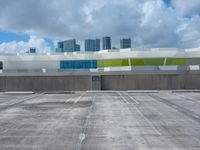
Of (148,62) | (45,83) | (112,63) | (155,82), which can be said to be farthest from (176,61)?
(45,83)

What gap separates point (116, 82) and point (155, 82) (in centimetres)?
486

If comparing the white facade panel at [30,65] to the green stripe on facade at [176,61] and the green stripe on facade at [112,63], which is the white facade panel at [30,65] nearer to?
the green stripe on facade at [112,63]

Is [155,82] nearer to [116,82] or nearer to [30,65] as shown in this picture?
[116,82]

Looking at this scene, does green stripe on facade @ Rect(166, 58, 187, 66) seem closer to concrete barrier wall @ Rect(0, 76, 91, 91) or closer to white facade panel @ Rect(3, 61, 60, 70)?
white facade panel @ Rect(3, 61, 60, 70)

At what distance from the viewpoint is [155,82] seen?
116 ft

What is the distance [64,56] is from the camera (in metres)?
52.7

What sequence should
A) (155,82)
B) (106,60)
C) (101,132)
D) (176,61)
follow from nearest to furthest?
(101,132)
(155,82)
(176,61)
(106,60)

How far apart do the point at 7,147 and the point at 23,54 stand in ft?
163

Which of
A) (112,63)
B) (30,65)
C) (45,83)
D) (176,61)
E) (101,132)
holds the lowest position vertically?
(101,132)

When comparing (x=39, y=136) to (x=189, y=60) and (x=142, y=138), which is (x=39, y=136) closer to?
(x=142, y=138)

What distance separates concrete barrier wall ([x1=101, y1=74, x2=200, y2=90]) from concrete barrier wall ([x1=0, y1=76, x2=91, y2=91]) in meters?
2.74

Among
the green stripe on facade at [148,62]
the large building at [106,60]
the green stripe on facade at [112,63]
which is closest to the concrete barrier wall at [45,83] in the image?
the large building at [106,60]

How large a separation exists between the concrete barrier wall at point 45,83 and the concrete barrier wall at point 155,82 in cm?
274

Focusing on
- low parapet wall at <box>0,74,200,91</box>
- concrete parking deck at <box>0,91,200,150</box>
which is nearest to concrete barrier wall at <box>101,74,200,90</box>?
low parapet wall at <box>0,74,200,91</box>
